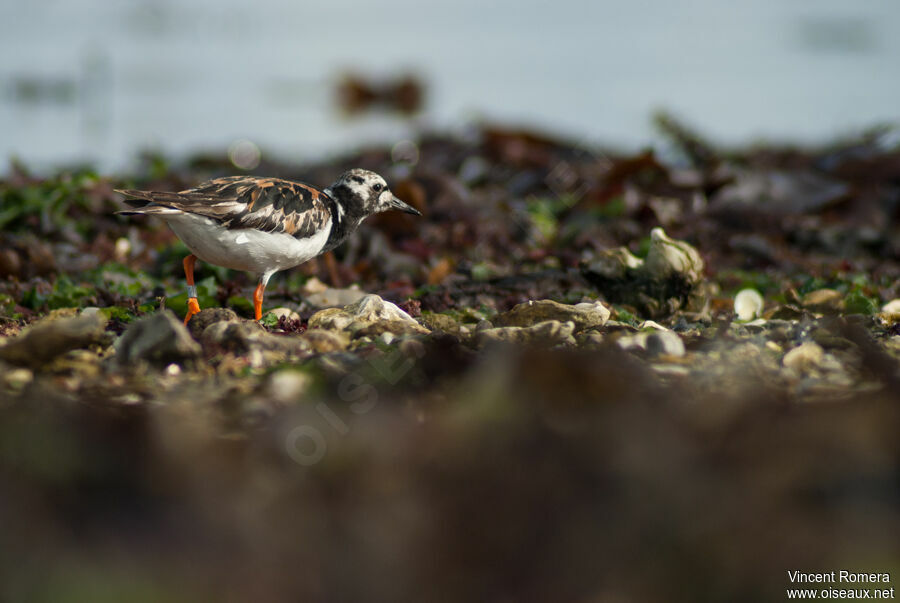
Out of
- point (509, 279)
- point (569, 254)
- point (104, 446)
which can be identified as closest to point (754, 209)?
point (569, 254)

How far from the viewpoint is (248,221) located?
4.59 metres

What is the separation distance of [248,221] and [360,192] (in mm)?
1002

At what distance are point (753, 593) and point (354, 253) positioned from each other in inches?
209

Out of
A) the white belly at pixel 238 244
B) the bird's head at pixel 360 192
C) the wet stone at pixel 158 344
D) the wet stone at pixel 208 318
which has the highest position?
the bird's head at pixel 360 192

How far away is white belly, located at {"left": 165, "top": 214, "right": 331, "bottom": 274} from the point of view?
449 centimetres

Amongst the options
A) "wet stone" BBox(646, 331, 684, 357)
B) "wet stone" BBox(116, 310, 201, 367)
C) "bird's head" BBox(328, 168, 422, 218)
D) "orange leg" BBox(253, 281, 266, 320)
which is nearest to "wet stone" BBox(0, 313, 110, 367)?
"wet stone" BBox(116, 310, 201, 367)

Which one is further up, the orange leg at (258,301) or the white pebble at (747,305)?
the orange leg at (258,301)

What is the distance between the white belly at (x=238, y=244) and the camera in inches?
177

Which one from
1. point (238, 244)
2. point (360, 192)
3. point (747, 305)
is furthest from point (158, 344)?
point (747, 305)

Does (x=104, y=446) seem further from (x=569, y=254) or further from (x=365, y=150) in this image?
(x=365, y=150)

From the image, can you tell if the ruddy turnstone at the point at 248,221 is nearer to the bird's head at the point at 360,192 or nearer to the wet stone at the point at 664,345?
the bird's head at the point at 360,192

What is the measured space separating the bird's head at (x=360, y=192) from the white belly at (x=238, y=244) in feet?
1.78
